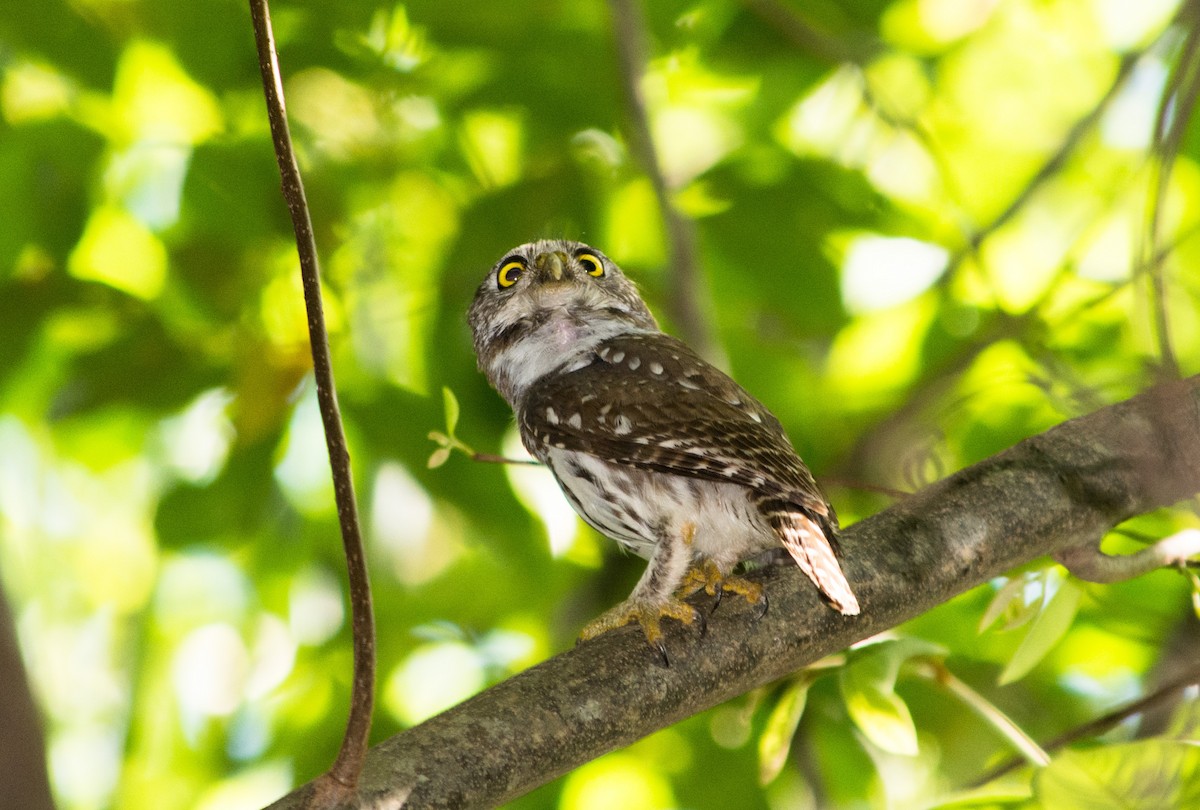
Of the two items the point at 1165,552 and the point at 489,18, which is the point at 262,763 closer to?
the point at 489,18

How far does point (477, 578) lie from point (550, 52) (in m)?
2.41

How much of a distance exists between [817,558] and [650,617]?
0.42 meters

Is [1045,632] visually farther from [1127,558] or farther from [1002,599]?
[1127,558]

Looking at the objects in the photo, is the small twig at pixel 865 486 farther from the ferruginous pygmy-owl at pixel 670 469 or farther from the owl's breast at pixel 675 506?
the owl's breast at pixel 675 506

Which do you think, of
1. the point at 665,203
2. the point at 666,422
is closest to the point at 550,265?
the point at 665,203

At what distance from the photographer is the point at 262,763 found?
499 cm

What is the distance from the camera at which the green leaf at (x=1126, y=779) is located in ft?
6.44

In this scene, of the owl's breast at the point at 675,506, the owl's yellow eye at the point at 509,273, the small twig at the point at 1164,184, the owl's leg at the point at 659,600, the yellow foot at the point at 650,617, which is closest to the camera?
the small twig at the point at 1164,184

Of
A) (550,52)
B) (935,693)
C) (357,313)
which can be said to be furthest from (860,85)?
(935,693)

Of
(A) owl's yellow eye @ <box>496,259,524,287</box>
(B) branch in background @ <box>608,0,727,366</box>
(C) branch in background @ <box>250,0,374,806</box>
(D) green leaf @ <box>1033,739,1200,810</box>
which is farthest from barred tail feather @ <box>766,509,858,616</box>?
(A) owl's yellow eye @ <box>496,259,524,287</box>

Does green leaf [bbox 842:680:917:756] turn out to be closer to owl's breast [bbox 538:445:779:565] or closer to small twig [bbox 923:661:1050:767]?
small twig [bbox 923:661:1050:767]

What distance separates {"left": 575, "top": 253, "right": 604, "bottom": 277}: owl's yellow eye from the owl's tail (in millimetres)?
1880

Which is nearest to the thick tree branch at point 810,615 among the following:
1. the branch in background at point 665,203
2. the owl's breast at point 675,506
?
the owl's breast at point 675,506

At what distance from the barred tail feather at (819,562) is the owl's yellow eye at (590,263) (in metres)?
1.94
